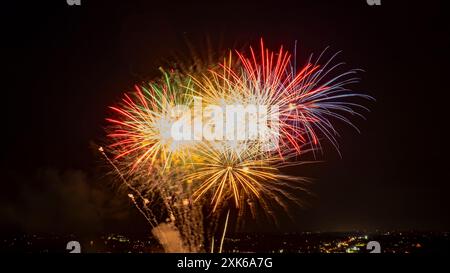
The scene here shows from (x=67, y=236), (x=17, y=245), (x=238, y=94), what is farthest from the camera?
(x=67, y=236)

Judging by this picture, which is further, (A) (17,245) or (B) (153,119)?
(A) (17,245)

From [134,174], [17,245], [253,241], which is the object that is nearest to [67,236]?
[17,245]
